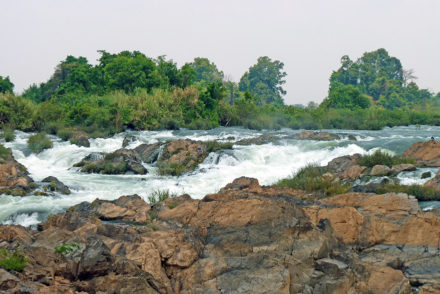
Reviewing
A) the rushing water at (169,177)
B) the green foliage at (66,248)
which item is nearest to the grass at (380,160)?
the rushing water at (169,177)

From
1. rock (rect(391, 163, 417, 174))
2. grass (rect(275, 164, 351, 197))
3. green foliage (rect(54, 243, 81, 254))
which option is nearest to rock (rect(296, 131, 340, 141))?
grass (rect(275, 164, 351, 197))

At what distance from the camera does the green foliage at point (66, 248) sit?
20.3 ft

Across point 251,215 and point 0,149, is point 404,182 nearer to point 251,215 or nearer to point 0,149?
point 251,215

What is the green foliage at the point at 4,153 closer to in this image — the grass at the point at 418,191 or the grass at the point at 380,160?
the grass at the point at 380,160

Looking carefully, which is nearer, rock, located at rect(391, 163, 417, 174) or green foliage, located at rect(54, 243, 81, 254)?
green foliage, located at rect(54, 243, 81, 254)

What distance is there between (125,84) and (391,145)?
2202cm

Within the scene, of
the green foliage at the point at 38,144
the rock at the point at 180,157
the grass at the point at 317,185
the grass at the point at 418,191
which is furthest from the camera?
the green foliage at the point at 38,144

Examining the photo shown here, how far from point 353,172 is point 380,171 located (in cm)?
74

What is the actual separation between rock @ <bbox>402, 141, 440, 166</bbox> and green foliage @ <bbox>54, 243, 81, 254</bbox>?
1083 cm

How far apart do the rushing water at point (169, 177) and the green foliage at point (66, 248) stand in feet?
14.7

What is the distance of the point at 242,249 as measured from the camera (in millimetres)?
6836

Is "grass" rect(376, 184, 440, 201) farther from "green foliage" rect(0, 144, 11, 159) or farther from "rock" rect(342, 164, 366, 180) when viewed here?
"green foliage" rect(0, 144, 11, 159)

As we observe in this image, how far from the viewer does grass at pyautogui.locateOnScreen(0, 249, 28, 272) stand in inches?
220

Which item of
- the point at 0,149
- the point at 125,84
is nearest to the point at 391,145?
the point at 0,149
